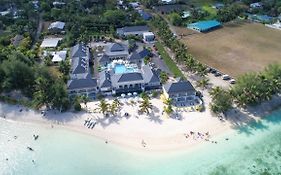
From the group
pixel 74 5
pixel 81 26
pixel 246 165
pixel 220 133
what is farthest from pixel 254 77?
pixel 74 5

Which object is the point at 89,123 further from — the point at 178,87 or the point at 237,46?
the point at 237,46

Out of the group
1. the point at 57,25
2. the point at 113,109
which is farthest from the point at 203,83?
the point at 57,25

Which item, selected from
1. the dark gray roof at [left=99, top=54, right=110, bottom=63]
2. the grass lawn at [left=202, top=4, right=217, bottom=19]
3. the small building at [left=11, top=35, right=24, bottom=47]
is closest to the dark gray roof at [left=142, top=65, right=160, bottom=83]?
the dark gray roof at [left=99, top=54, right=110, bottom=63]

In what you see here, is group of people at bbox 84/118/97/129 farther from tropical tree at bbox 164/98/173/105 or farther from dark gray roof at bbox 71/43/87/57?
dark gray roof at bbox 71/43/87/57

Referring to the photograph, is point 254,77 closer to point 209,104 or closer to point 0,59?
point 209,104

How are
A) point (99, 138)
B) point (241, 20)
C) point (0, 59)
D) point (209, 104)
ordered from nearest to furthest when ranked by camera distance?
point (99, 138), point (209, 104), point (0, 59), point (241, 20)
